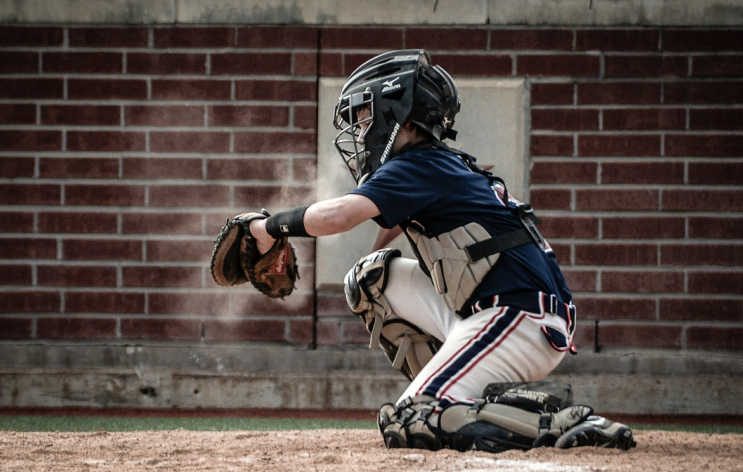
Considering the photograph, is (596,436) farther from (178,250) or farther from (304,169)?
(178,250)

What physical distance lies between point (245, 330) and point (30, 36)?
2.58 metres

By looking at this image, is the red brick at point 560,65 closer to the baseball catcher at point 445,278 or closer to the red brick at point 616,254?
the red brick at point 616,254

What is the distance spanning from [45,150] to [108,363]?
157cm

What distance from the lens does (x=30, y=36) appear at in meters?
6.25

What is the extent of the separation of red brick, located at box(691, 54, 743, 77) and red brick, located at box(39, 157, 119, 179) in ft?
13.5

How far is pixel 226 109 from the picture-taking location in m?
6.20

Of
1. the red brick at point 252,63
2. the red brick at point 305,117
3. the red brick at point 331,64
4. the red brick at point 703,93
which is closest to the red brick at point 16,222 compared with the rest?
the red brick at point 252,63

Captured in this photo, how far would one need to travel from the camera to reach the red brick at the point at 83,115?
6234 mm

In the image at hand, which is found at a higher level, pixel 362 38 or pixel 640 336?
pixel 362 38

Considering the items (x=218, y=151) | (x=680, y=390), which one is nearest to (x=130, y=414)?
(x=218, y=151)

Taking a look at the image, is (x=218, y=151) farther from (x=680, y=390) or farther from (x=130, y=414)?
(x=680, y=390)

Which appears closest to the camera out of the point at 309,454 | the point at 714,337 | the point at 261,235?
the point at 309,454

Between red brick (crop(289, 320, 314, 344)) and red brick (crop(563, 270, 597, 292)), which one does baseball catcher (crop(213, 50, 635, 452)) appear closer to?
red brick (crop(289, 320, 314, 344))

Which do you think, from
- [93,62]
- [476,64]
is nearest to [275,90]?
[93,62]
